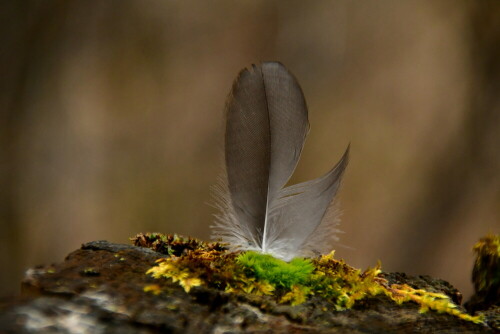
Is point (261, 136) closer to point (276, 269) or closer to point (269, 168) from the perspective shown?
point (269, 168)

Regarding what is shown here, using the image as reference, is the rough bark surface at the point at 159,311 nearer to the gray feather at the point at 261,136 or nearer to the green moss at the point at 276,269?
the green moss at the point at 276,269

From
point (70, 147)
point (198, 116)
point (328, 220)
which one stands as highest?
point (198, 116)

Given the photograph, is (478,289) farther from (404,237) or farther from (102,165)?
(102,165)

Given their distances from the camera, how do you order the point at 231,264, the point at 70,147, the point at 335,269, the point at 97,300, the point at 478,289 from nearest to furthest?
the point at 97,300
the point at 231,264
the point at 335,269
the point at 478,289
the point at 70,147

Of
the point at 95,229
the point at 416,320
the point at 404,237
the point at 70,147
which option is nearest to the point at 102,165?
the point at 70,147

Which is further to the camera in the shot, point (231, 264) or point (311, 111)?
point (311, 111)

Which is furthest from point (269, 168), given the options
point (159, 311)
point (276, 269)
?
point (159, 311)

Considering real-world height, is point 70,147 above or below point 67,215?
above
